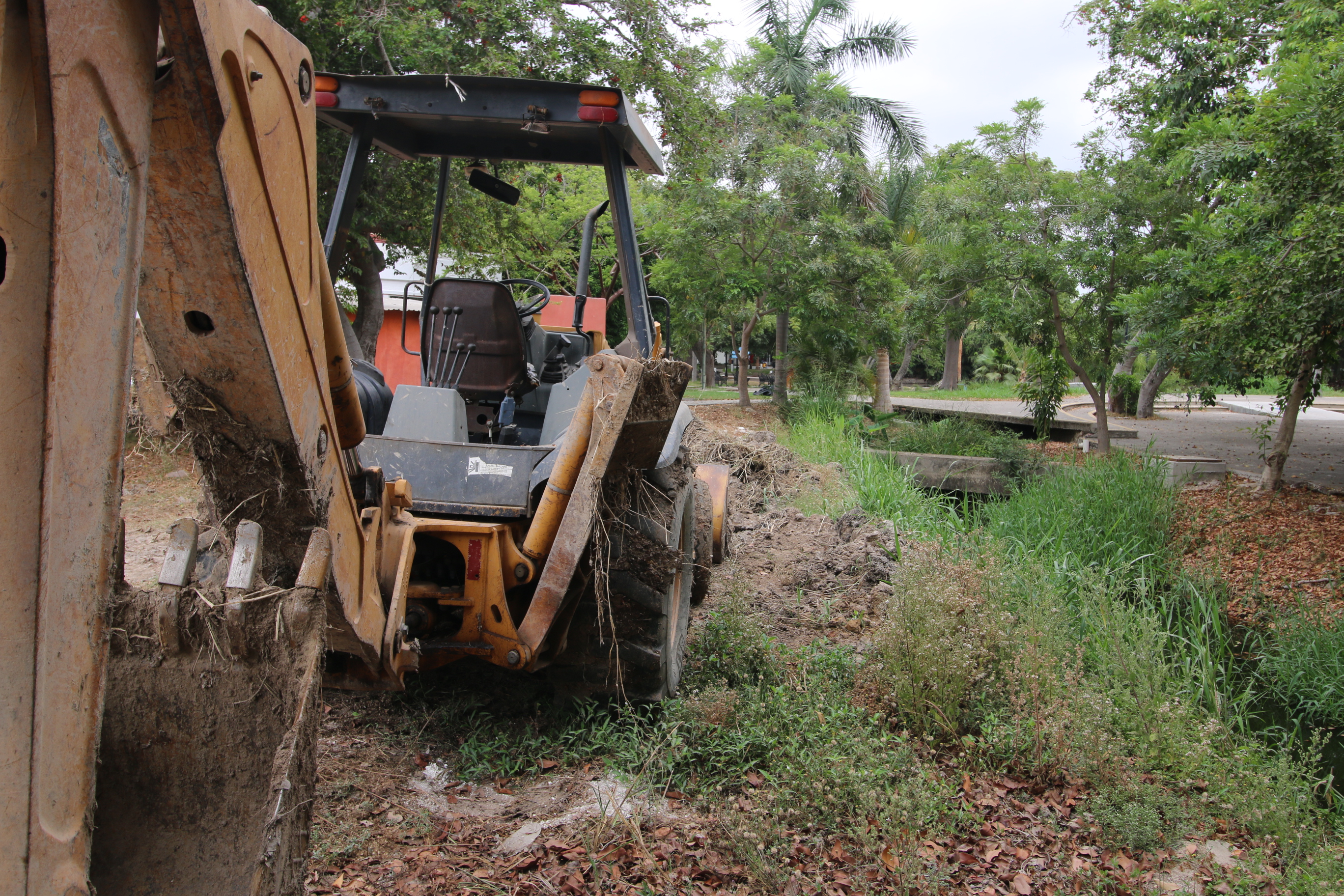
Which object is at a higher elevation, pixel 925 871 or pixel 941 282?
pixel 941 282

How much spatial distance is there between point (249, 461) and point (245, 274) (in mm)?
452

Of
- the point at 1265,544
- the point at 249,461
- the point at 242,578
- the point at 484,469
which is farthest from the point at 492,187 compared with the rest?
the point at 1265,544

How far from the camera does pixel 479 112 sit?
3330mm

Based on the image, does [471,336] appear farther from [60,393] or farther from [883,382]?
[883,382]

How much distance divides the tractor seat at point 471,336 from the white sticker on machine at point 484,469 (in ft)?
2.31

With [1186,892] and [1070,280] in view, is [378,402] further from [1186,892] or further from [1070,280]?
[1070,280]

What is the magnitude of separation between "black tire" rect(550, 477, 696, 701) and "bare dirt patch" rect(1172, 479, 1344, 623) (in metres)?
4.79

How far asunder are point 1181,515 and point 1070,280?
3770mm

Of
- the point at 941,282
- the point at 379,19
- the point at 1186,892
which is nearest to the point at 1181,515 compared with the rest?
the point at 941,282

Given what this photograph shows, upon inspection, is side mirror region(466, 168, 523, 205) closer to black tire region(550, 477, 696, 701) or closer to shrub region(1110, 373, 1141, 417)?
black tire region(550, 477, 696, 701)

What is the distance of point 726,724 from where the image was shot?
3619mm

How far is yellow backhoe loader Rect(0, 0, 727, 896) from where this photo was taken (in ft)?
3.75

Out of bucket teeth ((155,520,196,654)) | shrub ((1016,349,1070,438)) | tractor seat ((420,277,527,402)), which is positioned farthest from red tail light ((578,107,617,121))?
shrub ((1016,349,1070,438))

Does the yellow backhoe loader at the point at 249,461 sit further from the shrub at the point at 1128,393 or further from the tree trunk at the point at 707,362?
the shrub at the point at 1128,393
